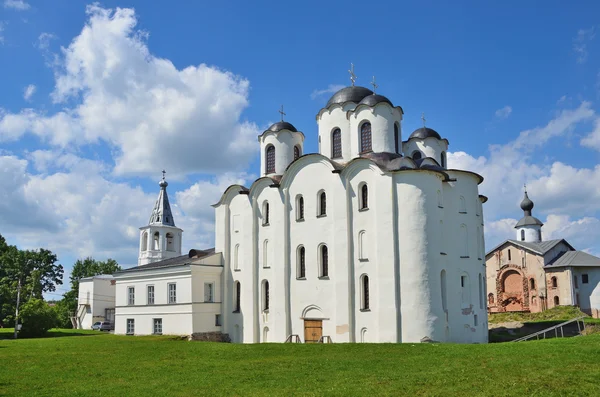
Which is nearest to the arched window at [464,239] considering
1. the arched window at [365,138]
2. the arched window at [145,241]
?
the arched window at [365,138]

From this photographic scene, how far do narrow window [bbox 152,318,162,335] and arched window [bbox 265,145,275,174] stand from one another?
12.1 m

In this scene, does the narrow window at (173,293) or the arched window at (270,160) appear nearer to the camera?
the narrow window at (173,293)

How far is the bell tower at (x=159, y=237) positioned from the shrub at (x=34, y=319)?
625 inches

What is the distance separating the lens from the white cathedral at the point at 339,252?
1136 inches

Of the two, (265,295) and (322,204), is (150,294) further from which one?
(322,204)

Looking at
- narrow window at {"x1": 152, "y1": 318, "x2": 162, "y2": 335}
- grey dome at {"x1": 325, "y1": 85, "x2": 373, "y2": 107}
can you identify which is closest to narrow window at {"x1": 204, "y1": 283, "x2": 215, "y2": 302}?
narrow window at {"x1": 152, "y1": 318, "x2": 162, "y2": 335}

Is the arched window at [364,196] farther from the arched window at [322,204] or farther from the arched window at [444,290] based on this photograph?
the arched window at [444,290]

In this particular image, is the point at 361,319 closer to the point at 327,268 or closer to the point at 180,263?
the point at 327,268

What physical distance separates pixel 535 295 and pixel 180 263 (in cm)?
3515

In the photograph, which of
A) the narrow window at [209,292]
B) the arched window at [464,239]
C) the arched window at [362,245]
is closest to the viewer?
the arched window at [362,245]

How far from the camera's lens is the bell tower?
56031mm

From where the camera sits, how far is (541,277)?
178ft

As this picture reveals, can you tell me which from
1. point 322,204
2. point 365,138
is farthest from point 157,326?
point 365,138

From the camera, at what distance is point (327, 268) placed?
1236 inches
